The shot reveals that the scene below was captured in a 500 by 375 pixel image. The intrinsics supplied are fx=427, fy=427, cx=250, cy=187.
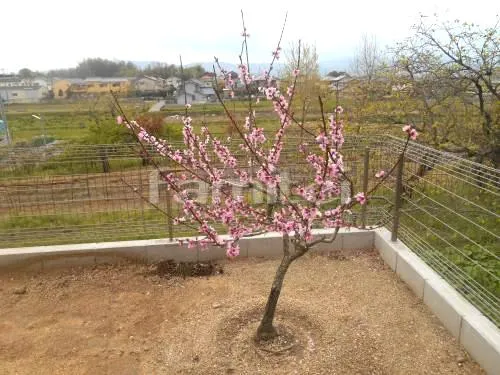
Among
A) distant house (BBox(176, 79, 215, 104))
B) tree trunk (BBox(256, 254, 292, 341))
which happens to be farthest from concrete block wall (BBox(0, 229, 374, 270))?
distant house (BBox(176, 79, 215, 104))

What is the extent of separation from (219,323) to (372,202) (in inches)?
132

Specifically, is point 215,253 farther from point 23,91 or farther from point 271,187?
point 23,91

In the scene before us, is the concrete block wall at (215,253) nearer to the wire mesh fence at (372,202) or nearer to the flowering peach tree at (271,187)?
the wire mesh fence at (372,202)

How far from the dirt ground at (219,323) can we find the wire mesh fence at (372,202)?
60cm

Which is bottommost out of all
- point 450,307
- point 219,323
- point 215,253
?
point 219,323

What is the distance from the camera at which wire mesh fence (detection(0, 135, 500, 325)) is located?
4.24 meters

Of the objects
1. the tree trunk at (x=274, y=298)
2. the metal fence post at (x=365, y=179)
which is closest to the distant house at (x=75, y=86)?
the metal fence post at (x=365, y=179)

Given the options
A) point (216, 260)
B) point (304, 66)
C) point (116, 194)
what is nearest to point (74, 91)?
point (304, 66)

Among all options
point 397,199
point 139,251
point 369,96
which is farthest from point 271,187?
point 369,96

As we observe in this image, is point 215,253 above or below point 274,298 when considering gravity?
below

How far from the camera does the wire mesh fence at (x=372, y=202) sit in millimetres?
4238

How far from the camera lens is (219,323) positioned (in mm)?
3881

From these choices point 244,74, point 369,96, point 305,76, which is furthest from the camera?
point 305,76

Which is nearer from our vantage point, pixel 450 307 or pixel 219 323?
pixel 450 307
